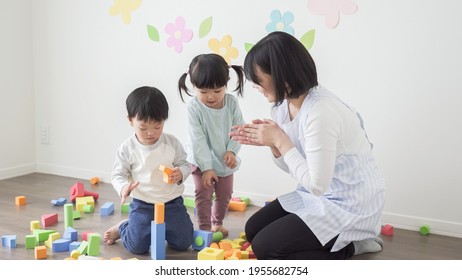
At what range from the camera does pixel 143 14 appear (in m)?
2.92

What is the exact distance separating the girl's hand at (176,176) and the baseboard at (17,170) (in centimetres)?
161

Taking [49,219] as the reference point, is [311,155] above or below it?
above

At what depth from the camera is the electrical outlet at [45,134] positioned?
11.0 feet

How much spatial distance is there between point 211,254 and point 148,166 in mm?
403

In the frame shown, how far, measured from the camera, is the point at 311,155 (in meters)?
1.68

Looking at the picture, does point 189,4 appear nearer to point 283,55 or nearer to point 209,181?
point 209,181

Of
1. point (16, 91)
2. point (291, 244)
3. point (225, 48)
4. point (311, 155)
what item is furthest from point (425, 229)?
point (16, 91)

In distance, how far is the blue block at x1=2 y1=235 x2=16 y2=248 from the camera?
203cm

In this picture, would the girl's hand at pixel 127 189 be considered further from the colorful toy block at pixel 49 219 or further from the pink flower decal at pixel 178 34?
the pink flower decal at pixel 178 34

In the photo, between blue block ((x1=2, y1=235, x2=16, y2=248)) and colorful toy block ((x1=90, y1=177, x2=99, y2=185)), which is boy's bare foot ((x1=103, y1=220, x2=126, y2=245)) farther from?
colorful toy block ((x1=90, y1=177, x2=99, y2=185))

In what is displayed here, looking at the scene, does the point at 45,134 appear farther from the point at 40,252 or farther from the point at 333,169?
the point at 333,169

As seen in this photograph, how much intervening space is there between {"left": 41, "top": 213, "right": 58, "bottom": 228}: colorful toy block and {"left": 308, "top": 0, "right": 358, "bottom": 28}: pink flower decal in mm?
1464
